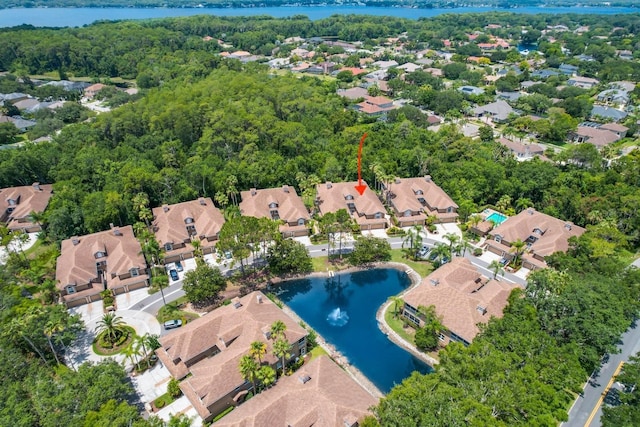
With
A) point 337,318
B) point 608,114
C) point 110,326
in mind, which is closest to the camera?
point 110,326

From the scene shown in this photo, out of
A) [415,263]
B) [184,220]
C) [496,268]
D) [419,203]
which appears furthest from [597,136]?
[184,220]

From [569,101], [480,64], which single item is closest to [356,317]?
[569,101]

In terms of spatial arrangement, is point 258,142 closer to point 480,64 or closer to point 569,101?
point 569,101

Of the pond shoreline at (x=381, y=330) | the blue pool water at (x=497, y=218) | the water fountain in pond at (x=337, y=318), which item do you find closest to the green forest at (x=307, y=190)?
the blue pool water at (x=497, y=218)

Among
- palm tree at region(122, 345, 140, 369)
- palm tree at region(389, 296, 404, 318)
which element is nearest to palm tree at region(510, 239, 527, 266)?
palm tree at region(389, 296, 404, 318)

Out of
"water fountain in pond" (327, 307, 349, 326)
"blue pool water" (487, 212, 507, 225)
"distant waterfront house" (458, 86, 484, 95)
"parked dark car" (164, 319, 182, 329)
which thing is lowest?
"water fountain in pond" (327, 307, 349, 326)

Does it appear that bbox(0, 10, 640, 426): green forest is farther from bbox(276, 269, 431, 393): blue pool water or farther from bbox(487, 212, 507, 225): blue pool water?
bbox(276, 269, 431, 393): blue pool water

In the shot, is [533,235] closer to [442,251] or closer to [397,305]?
[442,251]
